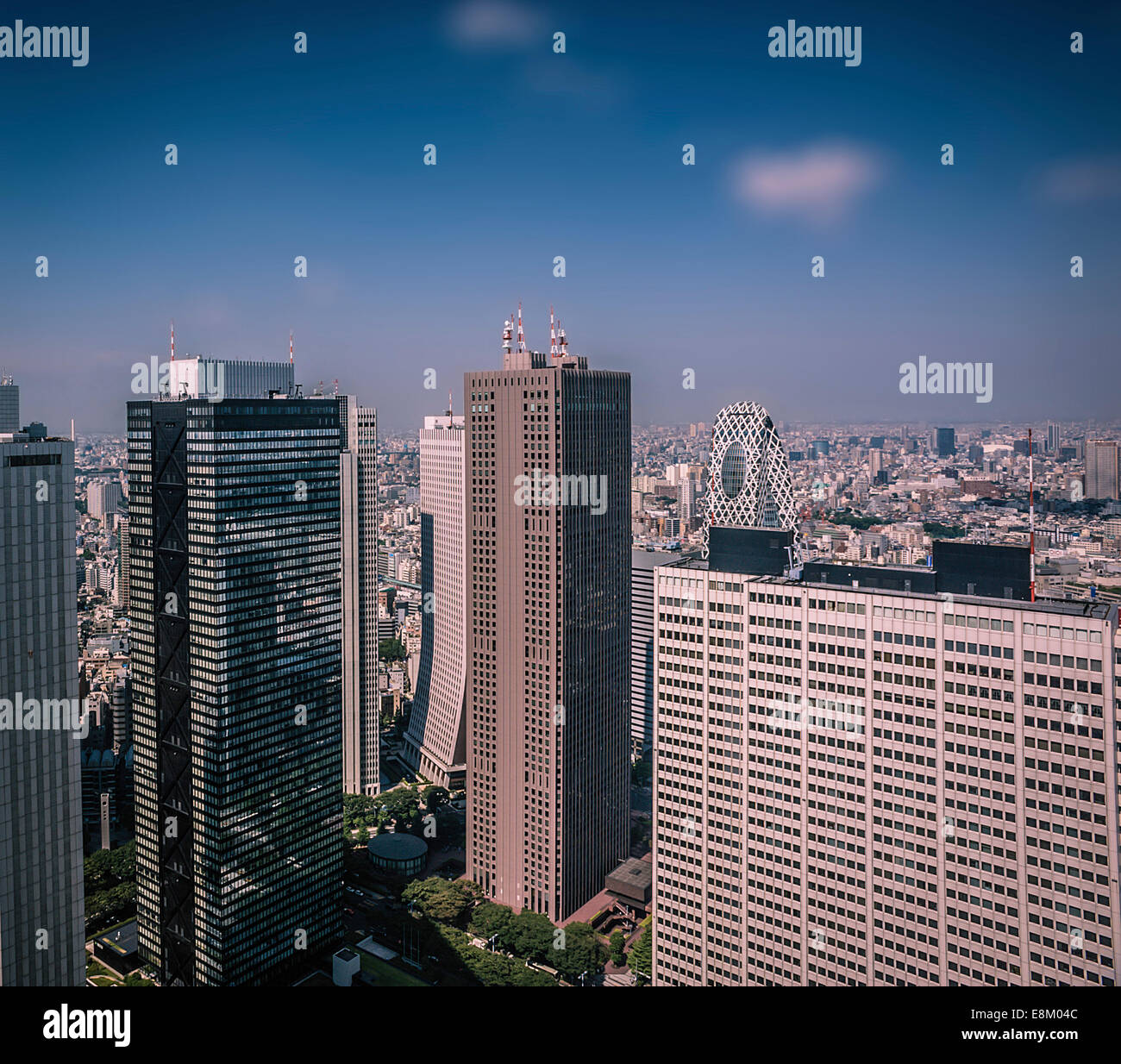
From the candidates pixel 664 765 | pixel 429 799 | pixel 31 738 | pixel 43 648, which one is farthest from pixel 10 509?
pixel 429 799

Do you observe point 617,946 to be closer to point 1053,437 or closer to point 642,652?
point 1053,437

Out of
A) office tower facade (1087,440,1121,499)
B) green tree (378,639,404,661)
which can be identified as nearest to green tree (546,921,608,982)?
office tower facade (1087,440,1121,499)

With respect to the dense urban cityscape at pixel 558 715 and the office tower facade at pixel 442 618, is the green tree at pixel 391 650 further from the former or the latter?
the dense urban cityscape at pixel 558 715

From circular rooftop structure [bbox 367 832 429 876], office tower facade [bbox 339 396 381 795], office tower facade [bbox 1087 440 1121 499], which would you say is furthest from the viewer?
office tower facade [bbox 339 396 381 795]

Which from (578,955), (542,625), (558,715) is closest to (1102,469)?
(542,625)

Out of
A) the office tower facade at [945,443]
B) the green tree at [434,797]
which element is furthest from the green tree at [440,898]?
the office tower facade at [945,443]

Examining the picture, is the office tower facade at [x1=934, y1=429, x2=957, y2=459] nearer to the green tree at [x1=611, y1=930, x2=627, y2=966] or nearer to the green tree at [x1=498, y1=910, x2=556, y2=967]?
the green tree at [x1=611, y1=930, x2=627, y2=966]
